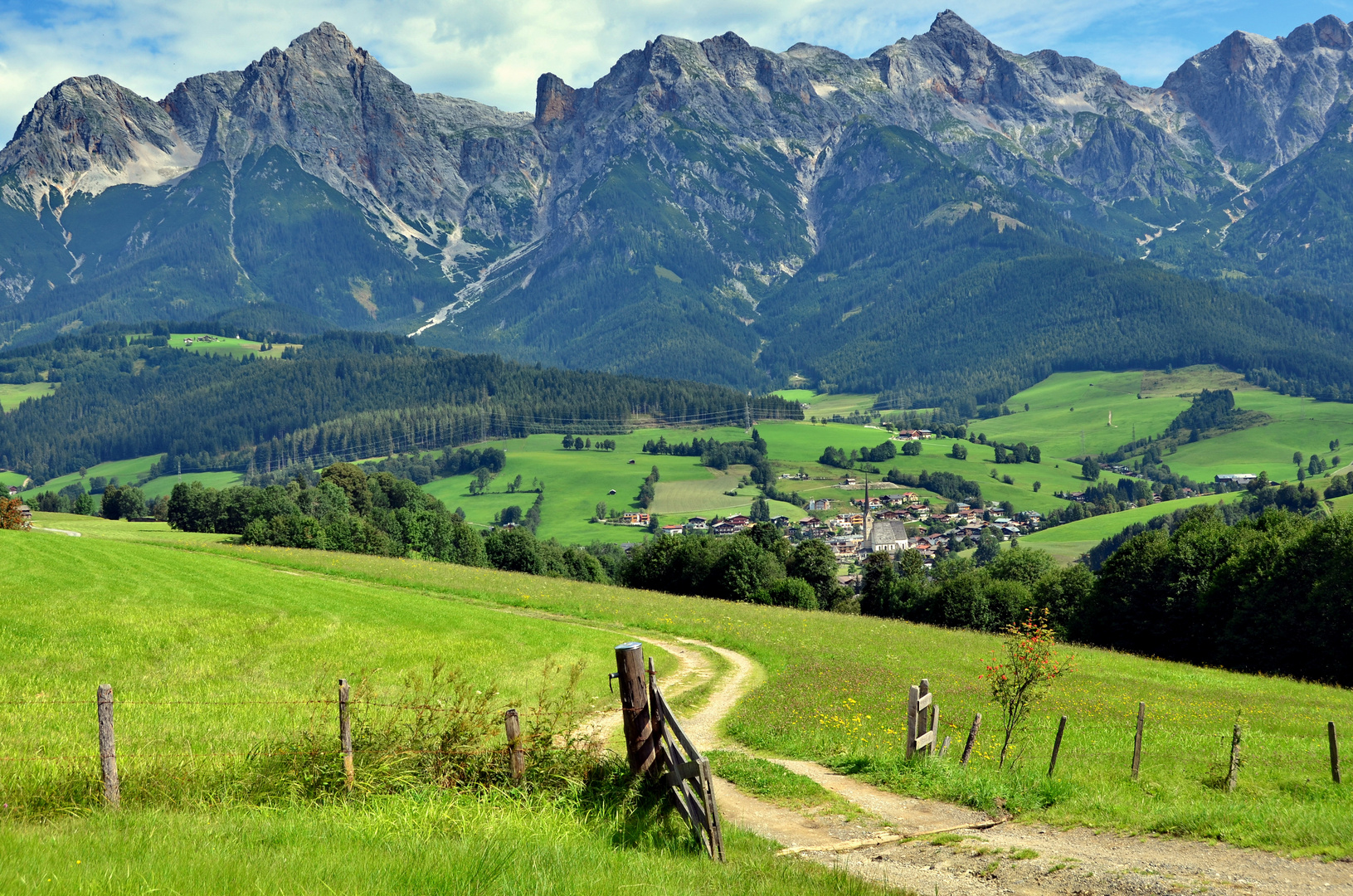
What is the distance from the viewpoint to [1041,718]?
31.1 metres

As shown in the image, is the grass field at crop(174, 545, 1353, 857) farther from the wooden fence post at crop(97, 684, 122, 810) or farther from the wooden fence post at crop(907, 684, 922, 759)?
the wooden fence post at crop(97, 684, 122, 810)

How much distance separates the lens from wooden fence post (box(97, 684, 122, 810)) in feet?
46.1

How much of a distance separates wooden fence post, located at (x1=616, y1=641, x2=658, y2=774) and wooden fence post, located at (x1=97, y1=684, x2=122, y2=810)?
7484mm

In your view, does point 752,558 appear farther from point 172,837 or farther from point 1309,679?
point 172,837

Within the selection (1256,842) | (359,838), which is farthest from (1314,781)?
(359,838)

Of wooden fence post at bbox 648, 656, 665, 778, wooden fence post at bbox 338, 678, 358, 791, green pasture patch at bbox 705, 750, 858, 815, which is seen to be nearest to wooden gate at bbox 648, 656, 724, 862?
wooden fence post at bbox 648, 656, 665, 778

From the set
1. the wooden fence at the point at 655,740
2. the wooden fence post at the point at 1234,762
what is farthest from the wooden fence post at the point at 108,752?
the wooden fence post at the point at 1234,762

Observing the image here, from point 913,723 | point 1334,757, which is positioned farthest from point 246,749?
point 1334,757

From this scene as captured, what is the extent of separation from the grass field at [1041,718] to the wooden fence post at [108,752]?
13.9m

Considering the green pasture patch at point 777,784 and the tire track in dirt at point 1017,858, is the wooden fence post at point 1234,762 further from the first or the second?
the green pasture patch at point 777,784

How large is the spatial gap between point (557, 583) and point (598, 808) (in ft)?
179

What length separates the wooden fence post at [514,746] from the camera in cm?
1564

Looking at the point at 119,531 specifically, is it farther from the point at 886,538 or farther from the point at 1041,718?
the point at 886,538

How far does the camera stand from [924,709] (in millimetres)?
21156
